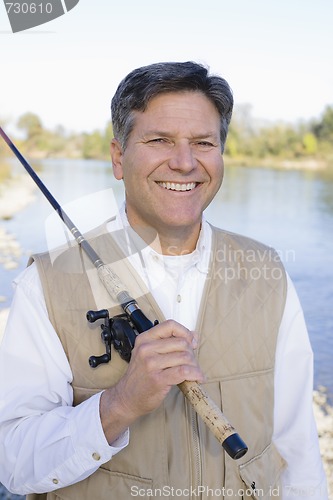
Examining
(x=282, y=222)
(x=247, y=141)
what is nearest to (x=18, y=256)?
(x=282, y=222)

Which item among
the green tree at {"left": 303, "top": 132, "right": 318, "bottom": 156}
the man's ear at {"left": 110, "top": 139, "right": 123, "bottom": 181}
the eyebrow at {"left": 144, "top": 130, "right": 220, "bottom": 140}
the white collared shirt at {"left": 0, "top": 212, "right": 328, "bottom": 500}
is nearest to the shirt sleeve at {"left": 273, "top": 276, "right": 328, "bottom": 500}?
the white collared shirt at {"left": 0, "top": 212, "right": 328, "bottom": 500}

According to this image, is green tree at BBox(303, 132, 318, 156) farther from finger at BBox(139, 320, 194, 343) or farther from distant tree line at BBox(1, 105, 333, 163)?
finger at BBox(139, 320, 194, 343)

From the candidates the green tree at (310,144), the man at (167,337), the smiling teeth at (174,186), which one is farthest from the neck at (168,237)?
the green tree at (310,144)

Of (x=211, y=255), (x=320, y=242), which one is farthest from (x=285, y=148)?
(x=211, y=255)

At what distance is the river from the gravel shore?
0.70 feet

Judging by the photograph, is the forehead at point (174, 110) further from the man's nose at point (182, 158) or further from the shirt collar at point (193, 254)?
the shirt collar at point (193, 254)

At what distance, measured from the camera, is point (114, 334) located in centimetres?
160

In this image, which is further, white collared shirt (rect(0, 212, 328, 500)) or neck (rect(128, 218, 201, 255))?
neck (rect(128, 218, 201, 255))

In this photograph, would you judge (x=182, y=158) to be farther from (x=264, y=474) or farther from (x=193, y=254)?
(x=264, y=474)

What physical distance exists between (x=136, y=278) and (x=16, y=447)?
0.56 metres

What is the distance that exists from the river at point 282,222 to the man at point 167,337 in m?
0.27

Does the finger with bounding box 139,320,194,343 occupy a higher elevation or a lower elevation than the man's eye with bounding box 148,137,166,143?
lower

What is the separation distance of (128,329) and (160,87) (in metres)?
0.67

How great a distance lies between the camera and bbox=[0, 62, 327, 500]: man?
4.98ft
